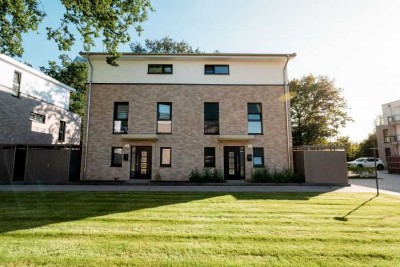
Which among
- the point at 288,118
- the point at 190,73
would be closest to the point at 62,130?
the point at 190,73

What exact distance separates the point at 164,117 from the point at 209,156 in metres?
3.81

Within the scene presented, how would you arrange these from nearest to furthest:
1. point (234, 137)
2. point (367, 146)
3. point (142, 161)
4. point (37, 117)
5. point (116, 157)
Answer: point (234, 137) < point (116, 157) < point (142, 161) < point (37, 117) < point (367, 146)

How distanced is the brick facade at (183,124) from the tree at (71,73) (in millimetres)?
18345

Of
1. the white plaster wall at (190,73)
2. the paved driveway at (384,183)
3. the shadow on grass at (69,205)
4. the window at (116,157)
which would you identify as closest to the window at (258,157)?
the white plaster wall at (190,73)

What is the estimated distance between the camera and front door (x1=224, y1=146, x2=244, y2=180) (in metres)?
14.7

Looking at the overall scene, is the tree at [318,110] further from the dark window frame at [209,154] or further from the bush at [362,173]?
the dark window frame at [209,154]

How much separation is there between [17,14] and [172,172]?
1095 cm

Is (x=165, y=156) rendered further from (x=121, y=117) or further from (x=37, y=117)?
(x=37, y=117)

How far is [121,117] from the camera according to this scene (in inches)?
587

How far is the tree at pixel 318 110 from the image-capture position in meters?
26.0

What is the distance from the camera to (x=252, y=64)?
50.3 ft

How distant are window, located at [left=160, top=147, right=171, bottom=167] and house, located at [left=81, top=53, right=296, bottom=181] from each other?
6 cm

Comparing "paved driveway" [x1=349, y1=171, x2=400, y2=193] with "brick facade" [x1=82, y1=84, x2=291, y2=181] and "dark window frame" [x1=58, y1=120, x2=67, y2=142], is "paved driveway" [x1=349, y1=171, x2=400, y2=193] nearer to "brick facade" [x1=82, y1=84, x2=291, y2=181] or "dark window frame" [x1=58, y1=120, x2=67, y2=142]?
"brick facade" [x1=82, y1=84, x2=291, y2=181]

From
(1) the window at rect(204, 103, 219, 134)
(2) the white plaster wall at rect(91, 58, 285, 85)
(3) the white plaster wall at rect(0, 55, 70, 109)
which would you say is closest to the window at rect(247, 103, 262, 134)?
(2) the white plaster wall at rect(91, 58, 285, 85)
